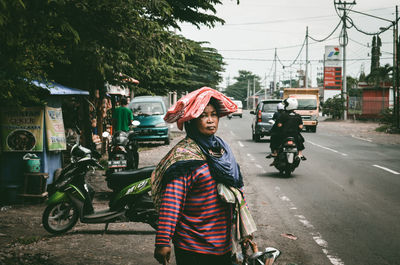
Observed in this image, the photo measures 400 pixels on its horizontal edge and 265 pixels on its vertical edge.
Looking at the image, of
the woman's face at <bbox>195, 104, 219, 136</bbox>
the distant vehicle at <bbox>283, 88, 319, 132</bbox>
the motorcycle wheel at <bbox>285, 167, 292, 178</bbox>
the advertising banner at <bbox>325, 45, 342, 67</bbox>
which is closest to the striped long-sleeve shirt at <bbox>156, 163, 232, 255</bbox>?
the woman's face at <bbox>195, 104, 219, 136</bbox>

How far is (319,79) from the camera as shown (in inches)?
5468

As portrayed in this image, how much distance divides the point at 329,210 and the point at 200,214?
5.14 m

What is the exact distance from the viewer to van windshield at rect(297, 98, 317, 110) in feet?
95.5

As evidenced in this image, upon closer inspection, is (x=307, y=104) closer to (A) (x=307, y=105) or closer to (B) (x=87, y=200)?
(A) (x=307, y=105)

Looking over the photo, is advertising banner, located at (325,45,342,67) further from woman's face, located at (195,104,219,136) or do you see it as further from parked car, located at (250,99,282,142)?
woman's face, located at (195,104,219,136)

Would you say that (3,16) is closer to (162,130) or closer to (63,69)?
(63,69)

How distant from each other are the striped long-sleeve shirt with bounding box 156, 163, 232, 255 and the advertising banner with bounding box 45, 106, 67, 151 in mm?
6087

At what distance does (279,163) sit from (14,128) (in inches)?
239

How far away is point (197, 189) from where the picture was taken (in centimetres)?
263

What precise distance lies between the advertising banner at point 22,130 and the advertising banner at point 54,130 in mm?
171

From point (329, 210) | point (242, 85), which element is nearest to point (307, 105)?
point (329, 210)

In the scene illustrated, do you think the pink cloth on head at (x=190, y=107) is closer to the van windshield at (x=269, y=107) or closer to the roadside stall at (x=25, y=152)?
the roadside stall at (x=25, y=152)

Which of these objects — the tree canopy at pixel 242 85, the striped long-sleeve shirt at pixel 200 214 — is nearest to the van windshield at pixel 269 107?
the striped long-sleeve shirt at pixel 200 214

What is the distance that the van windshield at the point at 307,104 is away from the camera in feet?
95.5
